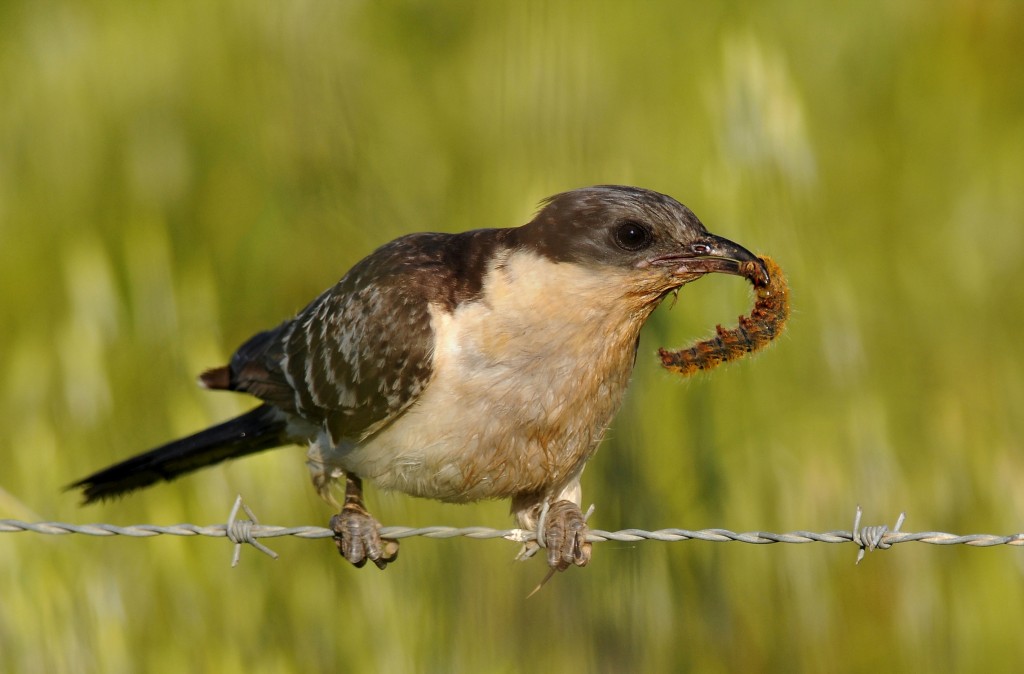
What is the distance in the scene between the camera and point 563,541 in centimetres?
486

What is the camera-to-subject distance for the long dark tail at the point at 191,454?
218 inches

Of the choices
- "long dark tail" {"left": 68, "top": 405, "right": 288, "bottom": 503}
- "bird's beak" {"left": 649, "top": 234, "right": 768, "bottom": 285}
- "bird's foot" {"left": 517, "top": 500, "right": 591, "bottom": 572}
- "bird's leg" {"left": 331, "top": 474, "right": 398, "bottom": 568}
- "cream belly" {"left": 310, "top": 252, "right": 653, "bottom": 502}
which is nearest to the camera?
"bird's beak" {"left": 649, "top": 234, "right": 768, "bottom": 285}

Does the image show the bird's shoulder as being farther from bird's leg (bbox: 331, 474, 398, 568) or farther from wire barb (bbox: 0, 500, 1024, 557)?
wire barb (bbox: 0, 500, 1024, 557)

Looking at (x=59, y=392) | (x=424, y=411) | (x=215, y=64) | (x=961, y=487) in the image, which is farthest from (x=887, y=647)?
(x=215, y=64)

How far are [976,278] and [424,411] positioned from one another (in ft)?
10.5

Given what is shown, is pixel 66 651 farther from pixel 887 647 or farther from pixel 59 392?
pixel 887 647

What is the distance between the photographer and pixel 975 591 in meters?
4.97

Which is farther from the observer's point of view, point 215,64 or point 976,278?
point 215,64

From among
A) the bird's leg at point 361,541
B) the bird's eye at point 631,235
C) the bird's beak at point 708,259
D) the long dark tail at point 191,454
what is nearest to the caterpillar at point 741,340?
the bird's beak at point 708,259

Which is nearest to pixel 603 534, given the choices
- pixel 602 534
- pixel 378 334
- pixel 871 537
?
pixel 602 534

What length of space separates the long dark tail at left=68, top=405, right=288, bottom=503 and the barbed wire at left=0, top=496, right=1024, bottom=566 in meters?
1.10

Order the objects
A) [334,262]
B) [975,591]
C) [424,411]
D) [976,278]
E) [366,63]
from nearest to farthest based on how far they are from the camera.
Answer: [424,411], [975,591], [976,278], [334,262], [366,63]

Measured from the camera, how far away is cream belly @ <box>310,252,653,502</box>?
4.49 meters

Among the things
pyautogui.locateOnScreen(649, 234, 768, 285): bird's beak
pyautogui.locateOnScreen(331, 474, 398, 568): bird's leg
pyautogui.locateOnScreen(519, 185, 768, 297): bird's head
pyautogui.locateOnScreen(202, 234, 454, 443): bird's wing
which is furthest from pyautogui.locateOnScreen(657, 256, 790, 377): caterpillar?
pyautogui.locateOnScreen(331, 474, 398, 568): bird's leg
